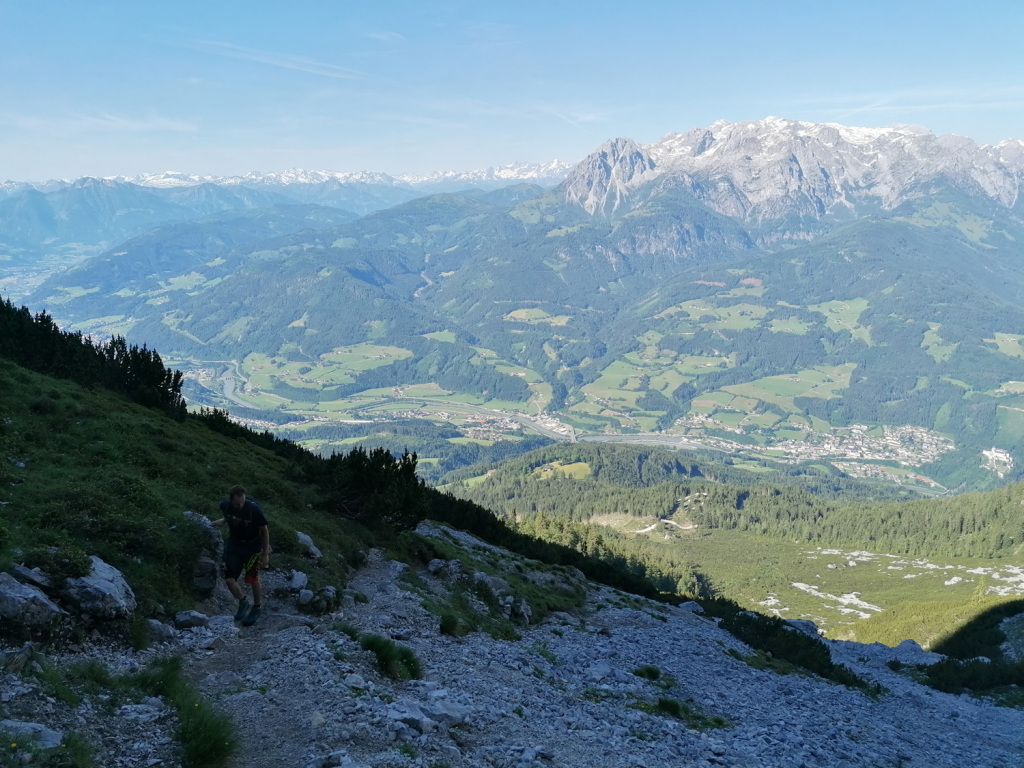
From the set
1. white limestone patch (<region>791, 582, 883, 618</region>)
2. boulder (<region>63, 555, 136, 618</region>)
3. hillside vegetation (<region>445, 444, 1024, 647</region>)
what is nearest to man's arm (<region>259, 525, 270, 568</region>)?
boulder (<region>63, 555, 136, 618</region>)

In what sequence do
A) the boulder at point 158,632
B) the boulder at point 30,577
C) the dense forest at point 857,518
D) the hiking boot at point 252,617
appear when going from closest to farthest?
the boulder at point 30,577 < the boulder at point 158,632 < the hiking boot at point 252,617 < the dense forest at point 857,518

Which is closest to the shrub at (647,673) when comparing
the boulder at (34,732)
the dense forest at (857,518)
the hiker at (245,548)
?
the hiker at (245,548)

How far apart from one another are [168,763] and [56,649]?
480cm

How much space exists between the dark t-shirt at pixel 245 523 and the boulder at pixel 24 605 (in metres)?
4.42

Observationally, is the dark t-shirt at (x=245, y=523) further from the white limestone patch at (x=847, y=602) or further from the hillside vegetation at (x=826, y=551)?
the white limestone patch at (x=847, y=602)

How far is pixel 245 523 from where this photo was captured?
54.6ft

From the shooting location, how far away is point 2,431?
73.0 ft

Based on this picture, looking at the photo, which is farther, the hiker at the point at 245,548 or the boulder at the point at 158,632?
the hiker at the point at 245,548

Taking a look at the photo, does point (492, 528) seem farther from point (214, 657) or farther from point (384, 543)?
point (214, 657)

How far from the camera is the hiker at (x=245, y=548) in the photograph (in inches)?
655

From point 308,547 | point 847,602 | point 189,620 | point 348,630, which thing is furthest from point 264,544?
point 847,602

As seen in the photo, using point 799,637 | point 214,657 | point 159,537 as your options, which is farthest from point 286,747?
point 799,637

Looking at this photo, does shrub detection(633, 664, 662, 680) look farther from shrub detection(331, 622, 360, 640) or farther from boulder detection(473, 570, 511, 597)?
shrub detection(331, 622, 360, 640)

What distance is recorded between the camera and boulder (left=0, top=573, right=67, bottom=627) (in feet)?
38.7
